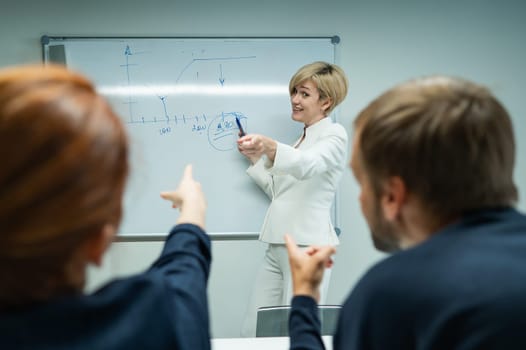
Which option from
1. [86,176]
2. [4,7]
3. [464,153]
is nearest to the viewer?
[86,176]

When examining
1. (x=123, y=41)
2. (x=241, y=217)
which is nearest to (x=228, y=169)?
(x=241, y=217)

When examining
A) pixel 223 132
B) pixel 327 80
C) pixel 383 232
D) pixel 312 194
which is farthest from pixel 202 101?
pixel 383 232

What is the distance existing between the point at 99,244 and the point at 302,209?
1774mm

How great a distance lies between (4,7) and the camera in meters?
2.68

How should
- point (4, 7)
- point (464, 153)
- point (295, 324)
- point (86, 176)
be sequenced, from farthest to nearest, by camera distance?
point (4, 7), point (295, 324), point (464, 153), point (86, 176)

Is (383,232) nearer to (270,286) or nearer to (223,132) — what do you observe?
(270,286)

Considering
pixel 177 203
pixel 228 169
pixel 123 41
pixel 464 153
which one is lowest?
pixel 228 169

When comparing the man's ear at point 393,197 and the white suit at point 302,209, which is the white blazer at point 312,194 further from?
the man's ear at point 393,197

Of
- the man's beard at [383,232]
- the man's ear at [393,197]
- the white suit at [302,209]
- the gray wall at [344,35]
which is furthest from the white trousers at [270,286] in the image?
the man's ear at [393,197]

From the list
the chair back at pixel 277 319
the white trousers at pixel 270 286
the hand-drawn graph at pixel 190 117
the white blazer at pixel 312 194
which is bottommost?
the white trousers at pixel 270 286

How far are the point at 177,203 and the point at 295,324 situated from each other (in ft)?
1.06

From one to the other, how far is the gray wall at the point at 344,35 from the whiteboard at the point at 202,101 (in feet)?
0.30

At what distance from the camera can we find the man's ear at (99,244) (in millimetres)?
516

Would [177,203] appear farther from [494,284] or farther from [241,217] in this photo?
[241,217]
